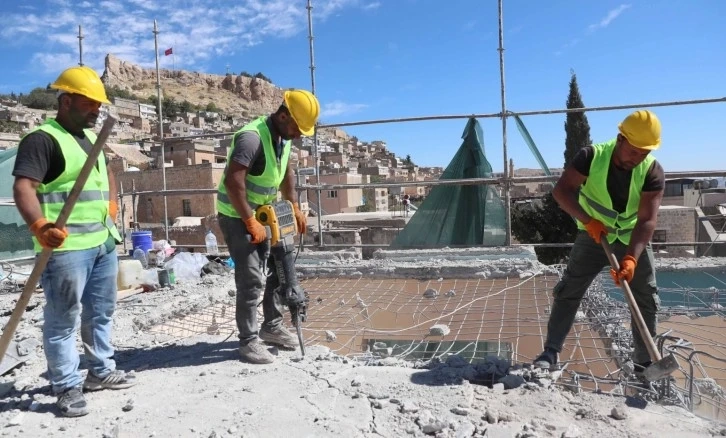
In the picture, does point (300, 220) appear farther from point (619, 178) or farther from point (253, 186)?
point (619, 178)

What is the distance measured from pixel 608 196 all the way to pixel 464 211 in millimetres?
4158

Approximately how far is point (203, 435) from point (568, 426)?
1.55 meters

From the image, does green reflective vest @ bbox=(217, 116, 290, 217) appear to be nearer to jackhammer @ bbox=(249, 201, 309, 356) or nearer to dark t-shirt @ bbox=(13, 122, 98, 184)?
jackhammer @ bbox=(249, 201, 309, 356)

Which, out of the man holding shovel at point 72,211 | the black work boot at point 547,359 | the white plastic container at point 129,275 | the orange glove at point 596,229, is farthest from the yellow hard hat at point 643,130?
the white plastic container at point 129,275

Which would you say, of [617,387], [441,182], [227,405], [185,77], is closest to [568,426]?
[617,387]

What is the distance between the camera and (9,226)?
25.1 ft

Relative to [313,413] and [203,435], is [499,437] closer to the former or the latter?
[313,413]

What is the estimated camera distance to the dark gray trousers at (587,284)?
2855mm

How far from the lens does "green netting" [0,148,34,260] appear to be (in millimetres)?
7598

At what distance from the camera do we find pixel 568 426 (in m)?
2.24

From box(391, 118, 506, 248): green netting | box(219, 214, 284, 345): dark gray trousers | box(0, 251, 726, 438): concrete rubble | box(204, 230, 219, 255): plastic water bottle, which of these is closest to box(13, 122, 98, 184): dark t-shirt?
box(219, 214, 284, 345): dark gray trousers

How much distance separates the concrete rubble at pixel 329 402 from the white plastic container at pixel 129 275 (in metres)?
2.11

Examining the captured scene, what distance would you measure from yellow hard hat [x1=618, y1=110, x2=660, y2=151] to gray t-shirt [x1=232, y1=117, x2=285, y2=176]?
74.5 inches

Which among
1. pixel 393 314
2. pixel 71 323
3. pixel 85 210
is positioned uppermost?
pixel 85 210
